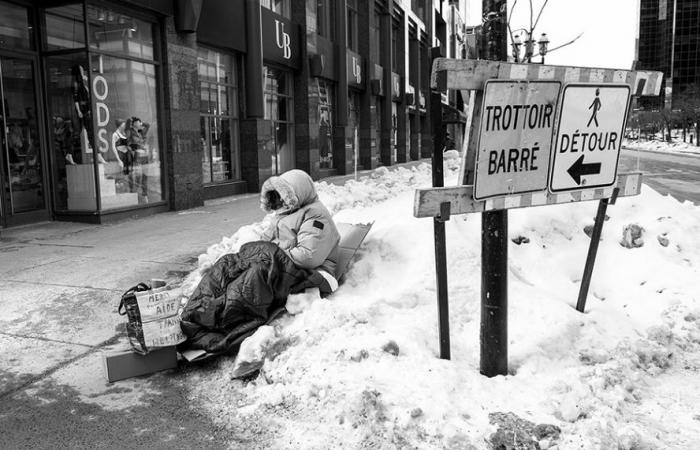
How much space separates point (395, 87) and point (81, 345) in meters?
27.2

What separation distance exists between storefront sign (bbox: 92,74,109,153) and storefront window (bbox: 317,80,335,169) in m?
10.6

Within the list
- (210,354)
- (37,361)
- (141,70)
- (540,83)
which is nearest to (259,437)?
(210,354)

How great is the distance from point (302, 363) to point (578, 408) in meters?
1.66

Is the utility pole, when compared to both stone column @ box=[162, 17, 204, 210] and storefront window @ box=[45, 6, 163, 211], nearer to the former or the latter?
storefront window @ box=[45, 6, 163, 211]

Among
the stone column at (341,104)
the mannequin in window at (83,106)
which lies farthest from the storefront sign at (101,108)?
the stone column at (341,104)

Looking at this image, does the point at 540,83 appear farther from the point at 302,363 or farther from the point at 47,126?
the point at 47,126

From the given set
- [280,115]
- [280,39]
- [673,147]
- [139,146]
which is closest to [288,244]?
[139,146]

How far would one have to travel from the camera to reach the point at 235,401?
12.1 feet

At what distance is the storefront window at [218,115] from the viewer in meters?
14.0

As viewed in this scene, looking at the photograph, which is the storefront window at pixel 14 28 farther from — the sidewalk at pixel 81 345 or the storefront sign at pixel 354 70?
the storefront sign at pixel 354 70

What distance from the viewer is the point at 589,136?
3.96 m

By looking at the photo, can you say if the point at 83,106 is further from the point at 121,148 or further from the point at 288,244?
the point at 288,244

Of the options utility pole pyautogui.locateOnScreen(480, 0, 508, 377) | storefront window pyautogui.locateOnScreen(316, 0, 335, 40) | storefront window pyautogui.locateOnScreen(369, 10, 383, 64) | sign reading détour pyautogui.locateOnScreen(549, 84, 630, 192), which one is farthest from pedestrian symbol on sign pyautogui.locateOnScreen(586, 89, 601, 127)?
storefront window pyautogui.locateOnScreen(369, 10, 383, 64)

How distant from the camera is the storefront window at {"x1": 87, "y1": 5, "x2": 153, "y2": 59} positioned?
33.8 feet
